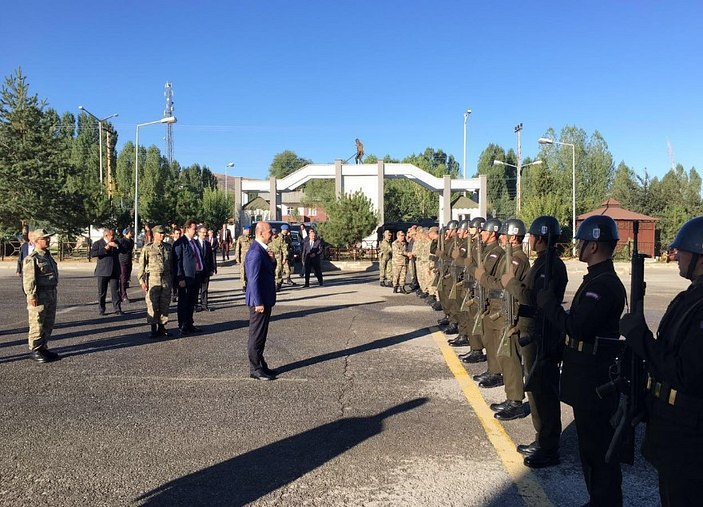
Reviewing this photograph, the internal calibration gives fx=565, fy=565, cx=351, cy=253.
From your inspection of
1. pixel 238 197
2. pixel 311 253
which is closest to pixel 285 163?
pixel 238 197

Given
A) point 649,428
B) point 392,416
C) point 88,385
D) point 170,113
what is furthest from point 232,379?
point 170,113

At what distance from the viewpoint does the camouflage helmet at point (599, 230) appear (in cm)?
370

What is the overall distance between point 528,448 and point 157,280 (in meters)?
6.82

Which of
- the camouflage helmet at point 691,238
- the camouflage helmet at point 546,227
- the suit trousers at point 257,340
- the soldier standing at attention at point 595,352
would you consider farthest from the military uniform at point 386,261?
the camouflage helmet at point 691,238

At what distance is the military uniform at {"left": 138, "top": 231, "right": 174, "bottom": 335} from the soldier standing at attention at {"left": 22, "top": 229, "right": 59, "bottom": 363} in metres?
1.69

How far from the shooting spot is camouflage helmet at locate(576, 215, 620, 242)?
3.70 m

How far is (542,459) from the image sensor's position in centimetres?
436

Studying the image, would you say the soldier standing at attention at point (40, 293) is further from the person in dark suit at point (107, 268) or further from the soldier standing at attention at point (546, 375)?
the soldier standing at attention at point (546, 375)

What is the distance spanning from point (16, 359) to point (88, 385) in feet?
6.37

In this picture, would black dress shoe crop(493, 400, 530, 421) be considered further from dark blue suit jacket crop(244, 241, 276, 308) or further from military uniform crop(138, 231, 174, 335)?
military uniform crop(138, 231, 174, 335)

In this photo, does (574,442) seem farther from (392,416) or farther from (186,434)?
(186,434)

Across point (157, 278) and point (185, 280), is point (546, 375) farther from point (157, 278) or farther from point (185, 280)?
point (185, 280)

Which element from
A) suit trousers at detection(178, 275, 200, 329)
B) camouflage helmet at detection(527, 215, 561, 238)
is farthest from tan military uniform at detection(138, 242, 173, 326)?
camouflage helmet at detection(527, 215, 561, 238)

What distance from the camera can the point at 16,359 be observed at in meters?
7.66
